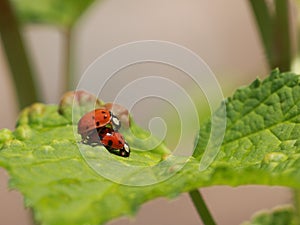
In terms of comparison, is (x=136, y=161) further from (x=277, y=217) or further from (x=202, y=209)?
(x=277, y=217)

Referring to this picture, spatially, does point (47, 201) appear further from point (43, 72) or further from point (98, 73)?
point (43, 72)

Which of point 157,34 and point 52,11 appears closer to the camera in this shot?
point 52,11

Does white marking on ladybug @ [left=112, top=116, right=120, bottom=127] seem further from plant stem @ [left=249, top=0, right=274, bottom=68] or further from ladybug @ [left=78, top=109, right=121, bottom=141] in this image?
plant stem @ [left=249, top=0, right=274, bottom=68]

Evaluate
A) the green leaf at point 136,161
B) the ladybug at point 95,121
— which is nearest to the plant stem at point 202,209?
the green leaf at point 136,161

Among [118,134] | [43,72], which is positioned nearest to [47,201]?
[118,134]

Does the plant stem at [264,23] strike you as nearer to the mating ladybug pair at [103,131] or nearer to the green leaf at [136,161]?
the green leaf at [136,161]

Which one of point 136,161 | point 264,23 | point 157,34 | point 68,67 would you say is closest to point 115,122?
point 136,161
